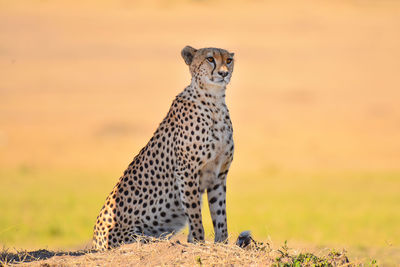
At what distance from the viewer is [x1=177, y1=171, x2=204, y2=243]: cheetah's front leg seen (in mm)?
5789

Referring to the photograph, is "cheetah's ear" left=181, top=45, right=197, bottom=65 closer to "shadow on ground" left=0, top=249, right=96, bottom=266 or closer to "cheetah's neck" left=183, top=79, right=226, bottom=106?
"cheetah's neck" left=183, top=79, right=226, bottom=106

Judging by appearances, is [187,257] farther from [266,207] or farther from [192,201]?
[266,207]

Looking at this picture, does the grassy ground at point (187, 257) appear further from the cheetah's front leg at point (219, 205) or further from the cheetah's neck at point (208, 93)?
the cheetah's neck at point (208, 93)

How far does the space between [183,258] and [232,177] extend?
16290 millimetres

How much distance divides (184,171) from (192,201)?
0.23m

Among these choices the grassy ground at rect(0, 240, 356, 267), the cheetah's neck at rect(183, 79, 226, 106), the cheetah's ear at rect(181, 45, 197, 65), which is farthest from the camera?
the cheetah's ear at rect(181, 45, 197, 65)

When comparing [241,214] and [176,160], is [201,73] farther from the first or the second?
[241,214]

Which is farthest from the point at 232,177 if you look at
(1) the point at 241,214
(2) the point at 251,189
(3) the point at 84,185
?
(1) the point at 241,214

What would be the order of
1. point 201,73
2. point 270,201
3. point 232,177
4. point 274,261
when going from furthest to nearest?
1. point 232,177
2. point 270,201
3. point 201,73
4. point 274,261

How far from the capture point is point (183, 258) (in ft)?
16.2

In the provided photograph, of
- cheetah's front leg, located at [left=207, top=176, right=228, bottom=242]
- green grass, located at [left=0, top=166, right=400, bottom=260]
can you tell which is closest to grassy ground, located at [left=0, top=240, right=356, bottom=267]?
cheetah's front leg, located at [left=207, top=176, right=228, bottom=242]

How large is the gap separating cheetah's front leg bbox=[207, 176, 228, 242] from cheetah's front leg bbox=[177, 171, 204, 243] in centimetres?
17

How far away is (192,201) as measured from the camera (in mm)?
5797

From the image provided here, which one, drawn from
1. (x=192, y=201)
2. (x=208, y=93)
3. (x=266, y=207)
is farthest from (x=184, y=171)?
(x=266, y=207)
